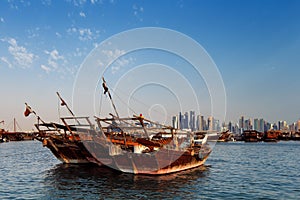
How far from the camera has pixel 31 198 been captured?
22.7 meters

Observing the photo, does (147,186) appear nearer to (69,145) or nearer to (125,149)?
(125,149)

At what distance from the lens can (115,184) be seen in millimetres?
27281

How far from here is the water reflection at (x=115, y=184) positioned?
23281 millimetres

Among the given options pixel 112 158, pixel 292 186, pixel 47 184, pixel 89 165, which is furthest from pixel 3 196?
pixel 292 186

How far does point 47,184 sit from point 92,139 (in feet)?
34.5

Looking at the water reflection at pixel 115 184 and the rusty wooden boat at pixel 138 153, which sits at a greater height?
the rusty wooden boat at pixel 138 153

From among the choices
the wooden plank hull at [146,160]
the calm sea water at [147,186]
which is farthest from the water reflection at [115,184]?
the wooden plank hull at [146,160]

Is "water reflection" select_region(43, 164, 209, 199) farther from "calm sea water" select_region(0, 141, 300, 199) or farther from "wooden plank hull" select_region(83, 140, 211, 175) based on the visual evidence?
"wooden plank hull" select_region(83, 140, 211, 175)

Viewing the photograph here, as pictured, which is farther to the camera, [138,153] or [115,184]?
[138,153]

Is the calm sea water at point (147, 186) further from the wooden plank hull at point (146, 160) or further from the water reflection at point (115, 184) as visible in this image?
the wooden plank hull at point (146, 160)

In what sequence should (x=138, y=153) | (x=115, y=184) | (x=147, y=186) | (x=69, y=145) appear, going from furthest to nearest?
(x=69, y=145) → (x=138, y=153) → (x=115, y=184) → (x=147, y=186)

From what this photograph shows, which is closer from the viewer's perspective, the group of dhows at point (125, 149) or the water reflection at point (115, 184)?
the water reflection at point (115, 184)

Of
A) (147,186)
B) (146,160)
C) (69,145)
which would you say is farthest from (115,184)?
(69,145)

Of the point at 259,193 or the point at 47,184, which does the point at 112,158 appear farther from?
the point at 259,193
